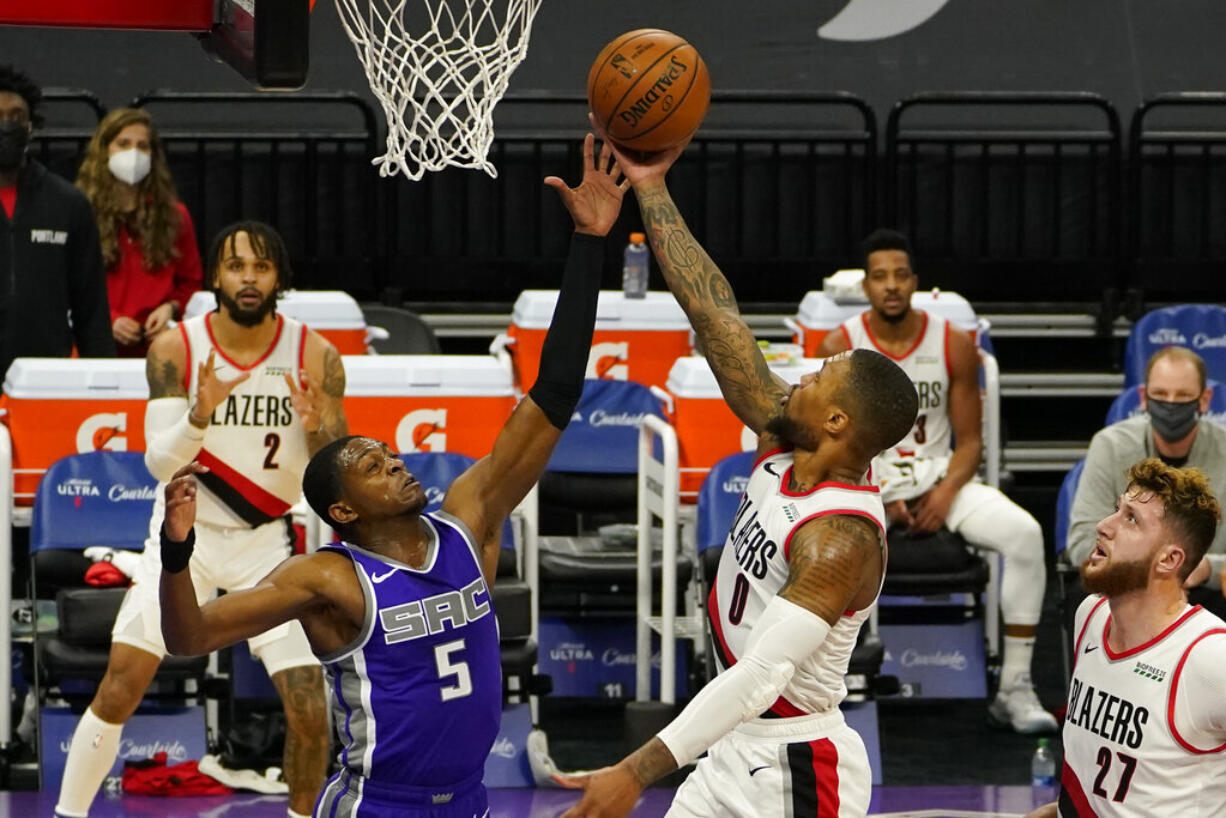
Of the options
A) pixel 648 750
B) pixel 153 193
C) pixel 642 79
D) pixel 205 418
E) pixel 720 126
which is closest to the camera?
pixel 648 750

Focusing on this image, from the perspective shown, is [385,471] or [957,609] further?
[957,609]

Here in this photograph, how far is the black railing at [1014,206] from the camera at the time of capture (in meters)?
10.5

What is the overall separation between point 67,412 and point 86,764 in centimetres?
161

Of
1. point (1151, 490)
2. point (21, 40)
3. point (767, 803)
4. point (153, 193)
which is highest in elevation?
point (21, 40)

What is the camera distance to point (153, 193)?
820 cm

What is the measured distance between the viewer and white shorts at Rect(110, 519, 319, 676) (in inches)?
234

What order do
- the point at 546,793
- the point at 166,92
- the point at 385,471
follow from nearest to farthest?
the point at 385,471 < the point at 546,793 < the point at 166,92

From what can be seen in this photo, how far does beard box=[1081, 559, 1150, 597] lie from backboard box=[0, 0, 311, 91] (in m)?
2.03

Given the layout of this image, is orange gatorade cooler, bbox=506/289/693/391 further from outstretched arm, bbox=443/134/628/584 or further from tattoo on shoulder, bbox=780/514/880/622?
tattoo on shoulder, bbox=780/514/880/622

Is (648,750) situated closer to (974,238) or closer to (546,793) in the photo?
(546,793)

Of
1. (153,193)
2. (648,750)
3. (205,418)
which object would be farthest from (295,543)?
(648,750)

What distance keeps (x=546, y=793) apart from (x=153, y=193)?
3.12 m

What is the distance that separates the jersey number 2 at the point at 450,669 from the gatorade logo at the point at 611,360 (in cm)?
426

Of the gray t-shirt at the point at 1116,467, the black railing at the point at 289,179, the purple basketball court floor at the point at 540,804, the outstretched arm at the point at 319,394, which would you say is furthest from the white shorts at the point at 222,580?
the black railing at the point at 289,179
